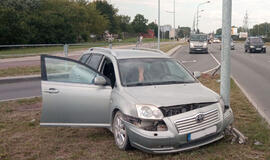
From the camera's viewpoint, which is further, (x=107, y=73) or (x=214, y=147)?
(x=107, y=73)

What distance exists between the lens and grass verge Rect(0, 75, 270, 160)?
4570 millimetres

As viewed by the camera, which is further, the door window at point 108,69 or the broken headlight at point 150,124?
the door window at point 108,69

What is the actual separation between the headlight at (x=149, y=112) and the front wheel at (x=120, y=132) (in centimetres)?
45

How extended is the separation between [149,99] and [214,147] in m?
1.30

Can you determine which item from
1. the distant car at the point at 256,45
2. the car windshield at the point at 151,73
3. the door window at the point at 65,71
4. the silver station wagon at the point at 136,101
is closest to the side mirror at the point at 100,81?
the silver station wagon at the point at 136,101

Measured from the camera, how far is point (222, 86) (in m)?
5.65

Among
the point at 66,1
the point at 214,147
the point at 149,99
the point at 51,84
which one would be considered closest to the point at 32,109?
the point at 51,84

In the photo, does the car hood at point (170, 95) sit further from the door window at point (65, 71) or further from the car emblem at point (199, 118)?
the door window at point (65, 71)

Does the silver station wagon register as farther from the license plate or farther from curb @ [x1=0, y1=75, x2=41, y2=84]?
curb @ [x1=0, y1=75, x2=41, y2=84]

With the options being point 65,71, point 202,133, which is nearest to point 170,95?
point 202,133

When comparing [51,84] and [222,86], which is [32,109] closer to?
[51,84]

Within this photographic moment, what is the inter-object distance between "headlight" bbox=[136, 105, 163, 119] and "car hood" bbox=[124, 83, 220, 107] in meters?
0.07

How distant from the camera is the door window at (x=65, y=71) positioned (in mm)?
5301

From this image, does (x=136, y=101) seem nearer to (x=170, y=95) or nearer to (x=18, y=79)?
(x=170, y=95)
